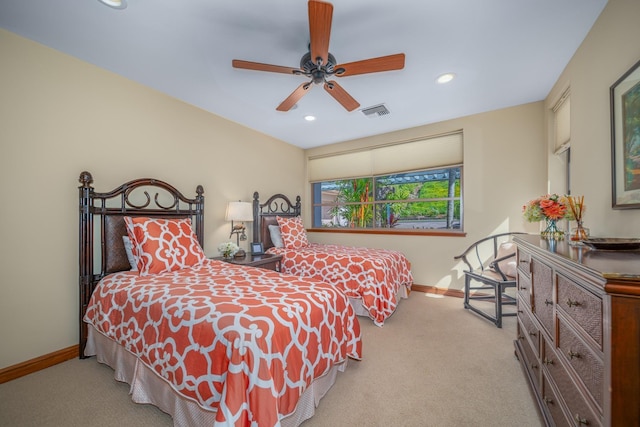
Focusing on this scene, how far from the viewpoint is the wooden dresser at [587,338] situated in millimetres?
765

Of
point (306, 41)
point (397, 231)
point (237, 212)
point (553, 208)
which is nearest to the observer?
point (553, 208)

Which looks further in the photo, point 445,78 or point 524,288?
point 445,78

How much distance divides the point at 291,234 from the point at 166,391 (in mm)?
2796

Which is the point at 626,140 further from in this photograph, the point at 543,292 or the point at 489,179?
the point at 489,179

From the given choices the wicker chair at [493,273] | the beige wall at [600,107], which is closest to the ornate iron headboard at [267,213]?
the wicker chair at [493,273]

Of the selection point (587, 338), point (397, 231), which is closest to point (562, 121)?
point (397, 231)

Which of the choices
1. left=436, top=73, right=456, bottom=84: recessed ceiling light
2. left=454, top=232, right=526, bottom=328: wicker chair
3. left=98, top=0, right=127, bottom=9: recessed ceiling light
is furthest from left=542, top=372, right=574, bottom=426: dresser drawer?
left=98, top=0, right=127, bottom=9: recessed ceiling light

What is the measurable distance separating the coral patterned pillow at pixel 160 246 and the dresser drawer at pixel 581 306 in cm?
272

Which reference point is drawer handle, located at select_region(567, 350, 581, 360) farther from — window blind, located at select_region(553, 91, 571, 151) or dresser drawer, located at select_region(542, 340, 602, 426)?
window blind, located at select_region(553, 91, 571, 151)

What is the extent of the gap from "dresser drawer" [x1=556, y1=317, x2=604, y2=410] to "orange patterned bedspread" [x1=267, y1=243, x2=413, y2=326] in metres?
1.86

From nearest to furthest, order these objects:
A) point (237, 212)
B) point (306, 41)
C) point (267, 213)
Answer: point (306, 41), point (237, 212), point (267, 213)

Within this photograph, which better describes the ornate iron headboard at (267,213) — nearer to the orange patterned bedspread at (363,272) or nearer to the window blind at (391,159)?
the orange patterned bedspread at (363,272)

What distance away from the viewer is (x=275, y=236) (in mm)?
4270

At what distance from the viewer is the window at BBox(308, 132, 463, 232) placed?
161 inches
